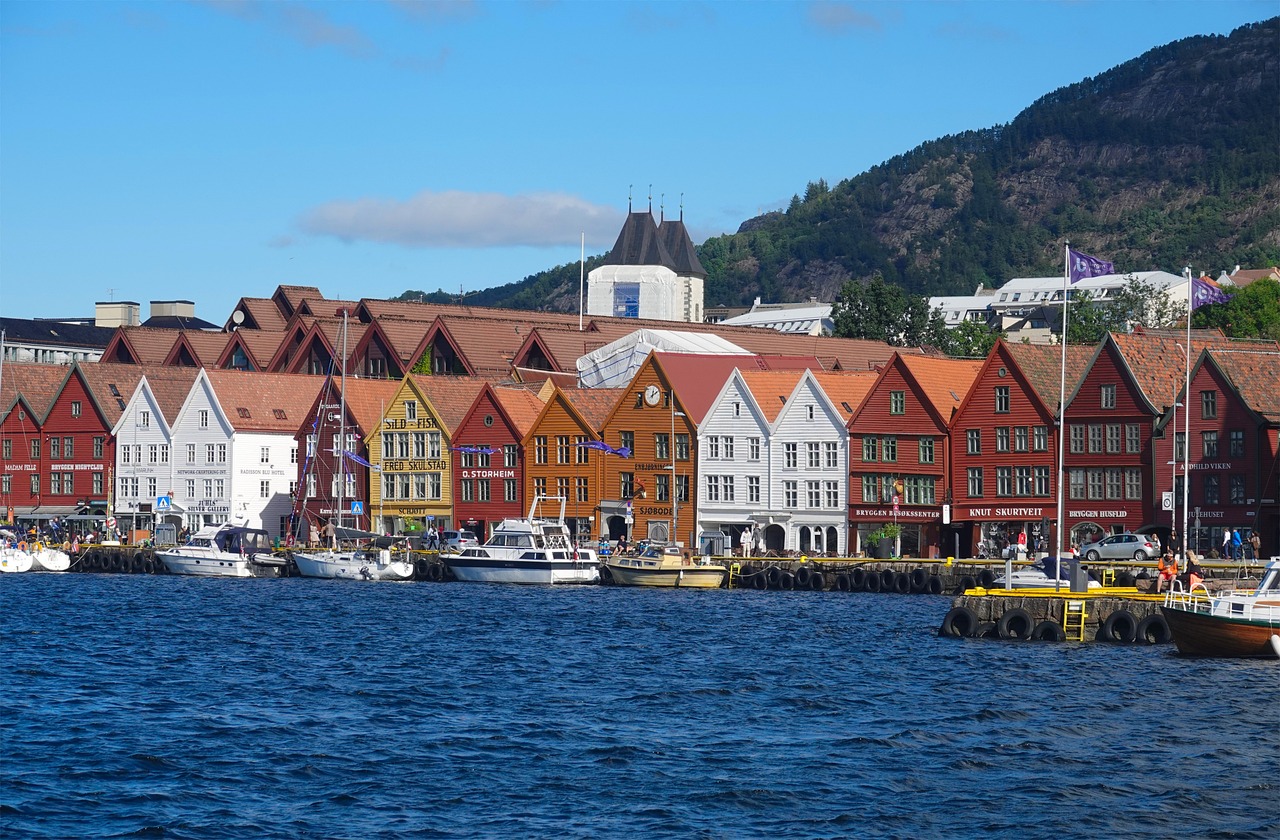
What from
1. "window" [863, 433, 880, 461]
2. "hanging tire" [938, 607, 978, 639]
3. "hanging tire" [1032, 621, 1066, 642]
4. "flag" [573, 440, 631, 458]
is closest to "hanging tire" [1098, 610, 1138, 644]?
"hanging tire" [1032, 621, 1066, 642]

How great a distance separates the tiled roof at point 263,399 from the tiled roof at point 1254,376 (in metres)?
60.7

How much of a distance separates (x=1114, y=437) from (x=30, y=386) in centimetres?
7968

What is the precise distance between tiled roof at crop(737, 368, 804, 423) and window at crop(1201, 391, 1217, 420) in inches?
967

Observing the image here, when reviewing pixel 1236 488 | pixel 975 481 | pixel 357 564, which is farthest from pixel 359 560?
pixel 1236 488

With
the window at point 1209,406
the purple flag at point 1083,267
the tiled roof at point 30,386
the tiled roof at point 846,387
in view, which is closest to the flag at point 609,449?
the tiled roof at point 846,387

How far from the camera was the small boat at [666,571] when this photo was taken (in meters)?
93.9

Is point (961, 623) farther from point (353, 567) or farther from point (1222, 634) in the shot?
point (353, 567)

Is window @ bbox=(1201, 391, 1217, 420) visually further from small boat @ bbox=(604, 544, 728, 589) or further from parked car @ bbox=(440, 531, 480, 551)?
parked car @ bbox=(440, 531, 480, 551)

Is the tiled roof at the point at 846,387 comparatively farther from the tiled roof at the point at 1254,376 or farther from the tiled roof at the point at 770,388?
the tiled roof at the point at 1254,376

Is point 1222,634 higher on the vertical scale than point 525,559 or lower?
lower

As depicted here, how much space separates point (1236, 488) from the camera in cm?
9094

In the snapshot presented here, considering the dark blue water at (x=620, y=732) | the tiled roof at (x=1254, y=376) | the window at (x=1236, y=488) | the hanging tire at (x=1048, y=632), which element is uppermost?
the tiled roof at (x=1254, y=376)

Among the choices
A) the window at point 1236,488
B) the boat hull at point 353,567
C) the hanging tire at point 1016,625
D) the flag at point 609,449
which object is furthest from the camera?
the flag at point 609,449

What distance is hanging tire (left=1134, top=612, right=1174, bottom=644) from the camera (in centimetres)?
6250
